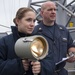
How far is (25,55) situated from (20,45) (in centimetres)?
9

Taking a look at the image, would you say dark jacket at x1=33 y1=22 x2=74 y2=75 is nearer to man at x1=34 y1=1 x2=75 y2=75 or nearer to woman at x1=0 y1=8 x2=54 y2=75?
man at x1=34 y1=1 x2=75 y2=75

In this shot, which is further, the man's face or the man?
the man's face

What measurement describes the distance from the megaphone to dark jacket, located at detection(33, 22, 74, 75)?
3.33 feet

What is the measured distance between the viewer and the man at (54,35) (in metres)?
2.92

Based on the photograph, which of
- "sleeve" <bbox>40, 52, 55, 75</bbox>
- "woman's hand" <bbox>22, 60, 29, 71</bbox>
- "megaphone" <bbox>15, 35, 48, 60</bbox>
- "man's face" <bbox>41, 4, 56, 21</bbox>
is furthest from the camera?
"man's face" <bbox>41, 4, 56, 21</bbox>

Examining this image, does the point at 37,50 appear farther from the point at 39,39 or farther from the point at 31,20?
the point at 31,20

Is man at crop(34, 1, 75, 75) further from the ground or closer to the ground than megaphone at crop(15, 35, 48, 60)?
closer to the ground

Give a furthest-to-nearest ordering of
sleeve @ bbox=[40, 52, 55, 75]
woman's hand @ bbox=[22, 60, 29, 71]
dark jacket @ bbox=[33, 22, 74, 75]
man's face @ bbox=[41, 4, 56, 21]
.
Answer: man's face @ bbox=[41, 4, 56, 21]
dark jacket @ bbox=[33, 22, 74, 75]
sleeve @ bbox=[40, 52, 55, 75]
woman's hand @ bbox=[22, 60, 29, 71]

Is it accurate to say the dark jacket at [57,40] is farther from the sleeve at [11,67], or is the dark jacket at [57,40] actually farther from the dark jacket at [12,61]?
the sleeve at [11,67]

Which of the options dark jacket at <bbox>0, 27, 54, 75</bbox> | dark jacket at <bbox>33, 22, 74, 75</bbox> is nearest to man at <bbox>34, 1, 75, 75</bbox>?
dark jacket at <bbox>33, 22, 74, 75</bbox>

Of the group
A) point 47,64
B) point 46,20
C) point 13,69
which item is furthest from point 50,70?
point 46,20

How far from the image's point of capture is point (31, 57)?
1.74 m

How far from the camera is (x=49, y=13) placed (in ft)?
10.0

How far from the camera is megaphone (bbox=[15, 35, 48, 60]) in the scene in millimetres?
1735
